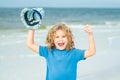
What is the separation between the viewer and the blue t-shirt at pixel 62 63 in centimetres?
389

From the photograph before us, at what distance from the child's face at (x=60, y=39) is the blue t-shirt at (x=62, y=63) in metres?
0.05

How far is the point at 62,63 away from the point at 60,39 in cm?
25

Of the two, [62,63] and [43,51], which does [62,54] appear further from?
[43,51]

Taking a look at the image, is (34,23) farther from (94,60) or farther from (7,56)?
(7,56)

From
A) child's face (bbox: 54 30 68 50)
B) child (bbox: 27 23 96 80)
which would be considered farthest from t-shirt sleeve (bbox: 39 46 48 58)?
child's face (bbox: 54 30 68 50)

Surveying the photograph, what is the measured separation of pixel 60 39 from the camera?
392cm

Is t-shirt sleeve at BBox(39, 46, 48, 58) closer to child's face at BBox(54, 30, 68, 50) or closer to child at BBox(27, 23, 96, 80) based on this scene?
child at BBox(27, 23, 96, 80)

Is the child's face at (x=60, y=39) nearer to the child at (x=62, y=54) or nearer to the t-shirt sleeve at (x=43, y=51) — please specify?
the child at (x=62, y=54)

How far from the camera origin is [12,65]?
9.59 meters

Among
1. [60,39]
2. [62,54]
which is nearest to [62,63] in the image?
[62,54]

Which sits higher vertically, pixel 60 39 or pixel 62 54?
pixel 60 39

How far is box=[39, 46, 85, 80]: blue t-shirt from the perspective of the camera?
3.89m

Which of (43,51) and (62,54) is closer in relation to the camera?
(62,54)

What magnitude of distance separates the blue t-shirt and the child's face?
0.18ft
